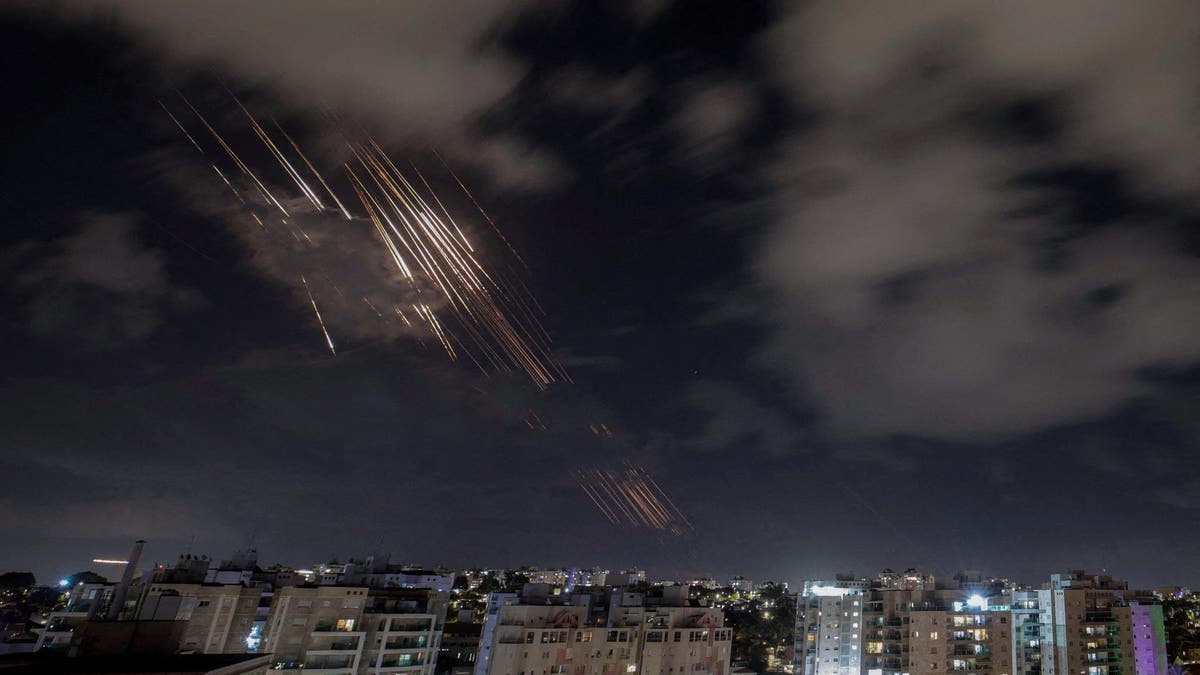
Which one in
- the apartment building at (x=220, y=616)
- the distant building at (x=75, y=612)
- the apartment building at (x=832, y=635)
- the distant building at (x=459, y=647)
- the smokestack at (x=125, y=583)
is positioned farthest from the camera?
the apartment building at (x=832, y=635)

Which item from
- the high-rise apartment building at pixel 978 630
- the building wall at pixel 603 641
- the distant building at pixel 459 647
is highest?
the high-rise apartment building at pixel 978 630

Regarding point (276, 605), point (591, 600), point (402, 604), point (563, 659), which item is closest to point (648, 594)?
point (591, 600)

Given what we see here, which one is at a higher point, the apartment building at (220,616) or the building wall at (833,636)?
the building wall at (833,636)

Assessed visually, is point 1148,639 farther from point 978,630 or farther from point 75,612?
point 75,612

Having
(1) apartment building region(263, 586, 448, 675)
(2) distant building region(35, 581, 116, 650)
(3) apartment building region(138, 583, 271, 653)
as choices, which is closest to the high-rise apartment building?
(1) apartment building region(263, 586, 448, 675)

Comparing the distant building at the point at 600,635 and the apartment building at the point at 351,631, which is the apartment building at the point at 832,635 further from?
the apartment building at the point at 351,631

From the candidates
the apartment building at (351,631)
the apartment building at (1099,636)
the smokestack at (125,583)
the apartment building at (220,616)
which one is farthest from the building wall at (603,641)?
the apartment building at (1099,636)
